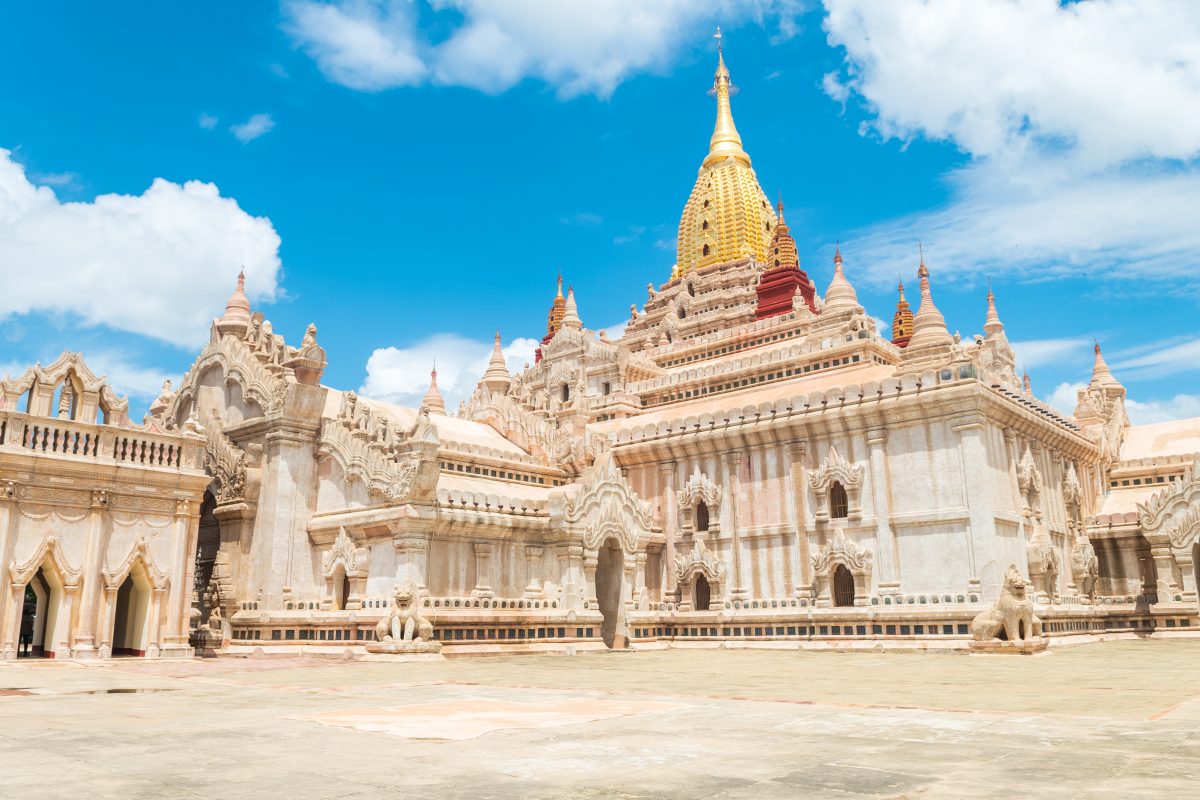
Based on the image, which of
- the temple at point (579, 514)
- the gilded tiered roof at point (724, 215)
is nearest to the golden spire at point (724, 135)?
the gilded tiered roof at point (724, 215)

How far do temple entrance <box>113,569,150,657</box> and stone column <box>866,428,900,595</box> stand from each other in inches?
858

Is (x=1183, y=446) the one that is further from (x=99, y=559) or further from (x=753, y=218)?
(x=99, y=559)

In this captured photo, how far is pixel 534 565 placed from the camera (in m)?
32.6

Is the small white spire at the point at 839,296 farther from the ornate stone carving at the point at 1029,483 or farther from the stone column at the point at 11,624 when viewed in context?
the stone column at the point at 11,624

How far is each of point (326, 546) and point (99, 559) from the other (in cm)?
803

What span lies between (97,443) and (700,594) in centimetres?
2129

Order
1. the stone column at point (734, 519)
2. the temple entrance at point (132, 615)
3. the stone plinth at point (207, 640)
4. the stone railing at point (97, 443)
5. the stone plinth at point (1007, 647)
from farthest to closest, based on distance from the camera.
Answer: the stone column at point (734, 519), the stone plinth at point (207, 640), the stone plinth at point (1007, 647), the temple entrance at point (132, 615), the stone railing at point (97, 443)

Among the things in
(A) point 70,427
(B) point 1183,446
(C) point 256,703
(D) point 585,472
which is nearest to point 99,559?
(A) point 70,427

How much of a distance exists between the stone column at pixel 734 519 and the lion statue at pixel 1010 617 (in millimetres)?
9877

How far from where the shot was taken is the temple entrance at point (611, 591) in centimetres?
3353

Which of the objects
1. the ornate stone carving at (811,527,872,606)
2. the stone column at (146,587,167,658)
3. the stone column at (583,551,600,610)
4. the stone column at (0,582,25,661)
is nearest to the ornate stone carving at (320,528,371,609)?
the stone column at (146,587,167,658)

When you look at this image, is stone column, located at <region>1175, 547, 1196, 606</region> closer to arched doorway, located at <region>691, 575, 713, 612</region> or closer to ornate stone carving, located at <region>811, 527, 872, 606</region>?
ornate stone carving, located at <region>811, 527, 872, 606</region>

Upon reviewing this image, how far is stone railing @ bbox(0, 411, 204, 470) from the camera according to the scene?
24125 mm

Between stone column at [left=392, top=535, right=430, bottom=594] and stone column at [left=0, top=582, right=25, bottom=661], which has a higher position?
stone column at [left=392, top=535, right=430, bottom=594]
